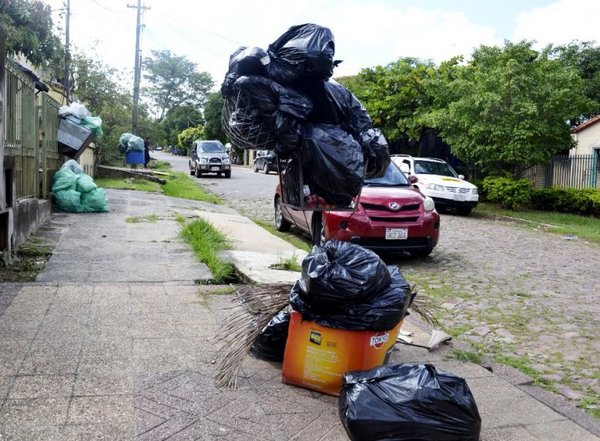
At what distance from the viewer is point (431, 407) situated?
2.89 meters

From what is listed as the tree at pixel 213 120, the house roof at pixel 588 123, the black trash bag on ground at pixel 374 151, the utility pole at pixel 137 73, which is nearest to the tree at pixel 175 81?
the tree at pixel 213 120

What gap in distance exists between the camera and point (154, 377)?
3656 mm

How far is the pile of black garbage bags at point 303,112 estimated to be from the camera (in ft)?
11.7

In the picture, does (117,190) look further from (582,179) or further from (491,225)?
(582,179)

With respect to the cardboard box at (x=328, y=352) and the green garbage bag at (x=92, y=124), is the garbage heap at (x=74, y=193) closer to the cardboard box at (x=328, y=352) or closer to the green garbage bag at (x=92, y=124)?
the green garbage bag at (x=92, y=124)

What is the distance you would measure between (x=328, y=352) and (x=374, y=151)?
1391 millimetres

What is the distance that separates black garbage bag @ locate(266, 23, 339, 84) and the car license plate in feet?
16.6

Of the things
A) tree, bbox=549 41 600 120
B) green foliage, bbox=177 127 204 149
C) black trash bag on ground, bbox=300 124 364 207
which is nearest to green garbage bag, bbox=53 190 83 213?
black trash bag on ground, bbox=300 124 364 207

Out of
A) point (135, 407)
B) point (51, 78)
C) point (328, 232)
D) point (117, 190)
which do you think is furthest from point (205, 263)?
point (51, 78)

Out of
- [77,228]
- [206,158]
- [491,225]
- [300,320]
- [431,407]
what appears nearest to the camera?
[431,407]

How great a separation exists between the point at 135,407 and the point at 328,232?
18.5 ft

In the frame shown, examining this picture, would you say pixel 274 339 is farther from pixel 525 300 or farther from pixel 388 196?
pixel 388 196

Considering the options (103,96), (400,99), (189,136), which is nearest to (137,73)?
(103,96)

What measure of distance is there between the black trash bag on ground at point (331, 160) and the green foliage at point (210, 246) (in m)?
3.02
